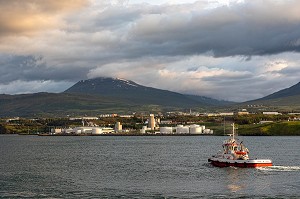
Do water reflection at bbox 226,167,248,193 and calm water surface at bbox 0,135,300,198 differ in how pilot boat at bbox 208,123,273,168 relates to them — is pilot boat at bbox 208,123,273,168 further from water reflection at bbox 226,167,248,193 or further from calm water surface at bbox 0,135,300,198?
water reflection at bbox 226,167,248,193

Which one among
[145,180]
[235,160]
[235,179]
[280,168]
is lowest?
[235,179]

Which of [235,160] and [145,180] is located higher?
[235,160]

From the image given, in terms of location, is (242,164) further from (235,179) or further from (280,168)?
(235,179)

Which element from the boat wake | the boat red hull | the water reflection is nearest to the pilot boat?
the boat red hull

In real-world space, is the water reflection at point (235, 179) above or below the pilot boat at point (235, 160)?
below

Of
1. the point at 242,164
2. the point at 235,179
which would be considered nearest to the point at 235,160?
the point at 242,164

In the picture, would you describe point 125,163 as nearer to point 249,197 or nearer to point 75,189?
point 75,189

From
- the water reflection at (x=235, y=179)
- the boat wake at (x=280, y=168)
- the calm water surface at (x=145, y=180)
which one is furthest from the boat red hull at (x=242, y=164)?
the water reflection at (x=235, y=179)

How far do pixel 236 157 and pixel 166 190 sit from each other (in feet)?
129

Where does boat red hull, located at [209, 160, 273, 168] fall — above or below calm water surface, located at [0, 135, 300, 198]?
above

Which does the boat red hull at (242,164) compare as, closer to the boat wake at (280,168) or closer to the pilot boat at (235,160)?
the pilot boat at (235,160)

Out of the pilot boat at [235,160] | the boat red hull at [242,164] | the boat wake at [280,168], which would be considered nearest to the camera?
the boat wake at [280,168]

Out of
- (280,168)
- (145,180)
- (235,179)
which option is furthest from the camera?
(280,168)

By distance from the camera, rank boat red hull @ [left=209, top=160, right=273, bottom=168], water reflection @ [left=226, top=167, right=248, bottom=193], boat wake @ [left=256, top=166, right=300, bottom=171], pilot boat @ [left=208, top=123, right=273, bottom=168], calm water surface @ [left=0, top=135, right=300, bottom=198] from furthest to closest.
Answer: pilot boat @ [left=208, top=123, right=273, bottom=168], boat red hull @ [left=209, top=160, right=273, bottom=168], boat wake @ [left=256, top=166, right=300, bottom=171], water reflection @ [left=226, top=167, right=248, bottom=193], calm water surface @ [left=0, top=135, right=300, bottom=198]
